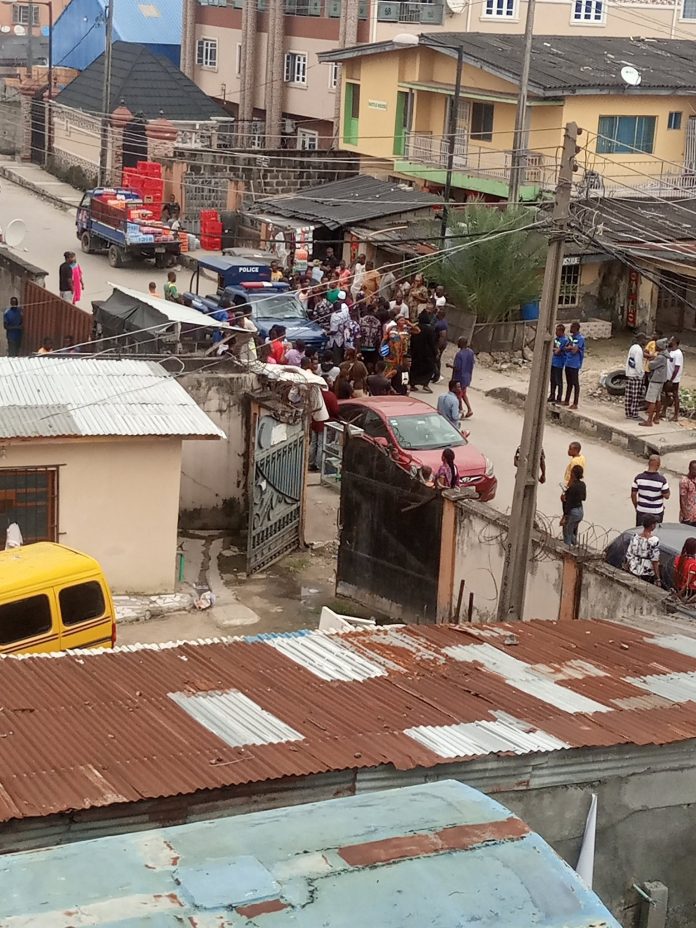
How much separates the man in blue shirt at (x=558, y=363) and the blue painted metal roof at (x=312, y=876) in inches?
717

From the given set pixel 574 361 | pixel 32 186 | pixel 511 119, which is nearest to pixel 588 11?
pixel 511 119

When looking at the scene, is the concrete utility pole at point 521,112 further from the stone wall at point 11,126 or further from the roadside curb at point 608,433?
the stone wall at point 11,126

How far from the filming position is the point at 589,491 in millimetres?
21062

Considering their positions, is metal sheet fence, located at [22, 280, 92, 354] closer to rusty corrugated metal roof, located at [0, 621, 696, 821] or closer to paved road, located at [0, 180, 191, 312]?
paved road, located at [0, 180, 191, 312]

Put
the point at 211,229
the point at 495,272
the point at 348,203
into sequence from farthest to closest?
the point at 211,229 < the point at 348,203 < the point at 495,272

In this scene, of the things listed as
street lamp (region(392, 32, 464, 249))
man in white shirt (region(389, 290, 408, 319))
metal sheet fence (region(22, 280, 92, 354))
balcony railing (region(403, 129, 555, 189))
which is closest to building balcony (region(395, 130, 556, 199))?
balcony railing (region(403, 129, 555, 189))

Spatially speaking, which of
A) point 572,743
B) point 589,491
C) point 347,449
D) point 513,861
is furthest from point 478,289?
point 513,861

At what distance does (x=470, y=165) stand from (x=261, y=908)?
35.1 m

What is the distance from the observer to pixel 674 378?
2414 centimetres

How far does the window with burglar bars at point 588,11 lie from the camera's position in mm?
50469

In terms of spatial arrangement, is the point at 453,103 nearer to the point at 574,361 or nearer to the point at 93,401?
the point at 574,361

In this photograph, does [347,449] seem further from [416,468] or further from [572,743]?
[572,743]

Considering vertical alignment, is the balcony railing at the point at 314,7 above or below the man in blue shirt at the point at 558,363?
above

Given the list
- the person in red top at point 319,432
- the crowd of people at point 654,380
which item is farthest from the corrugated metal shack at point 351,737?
the crowd of people at point 654,380
